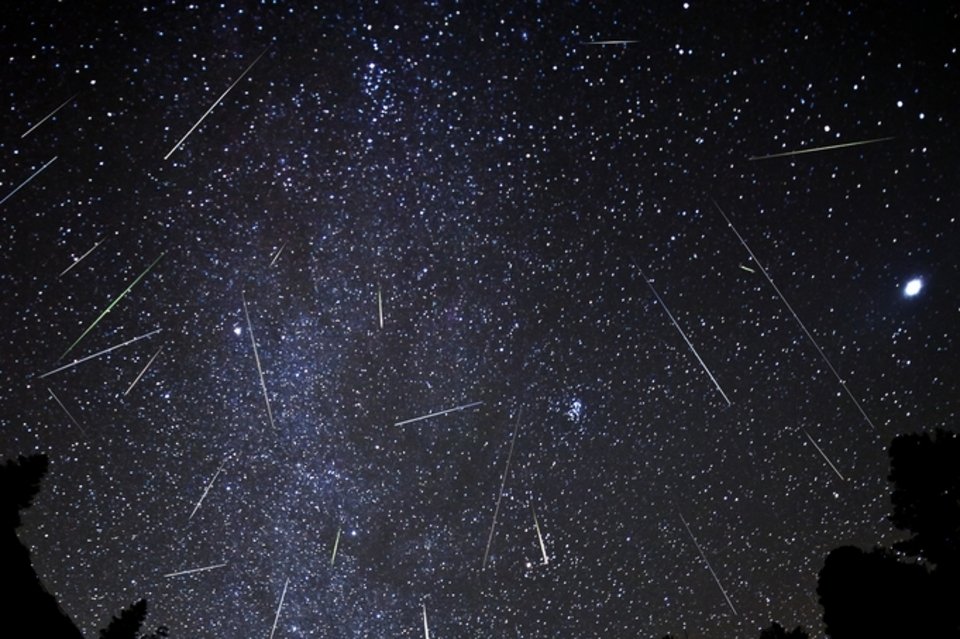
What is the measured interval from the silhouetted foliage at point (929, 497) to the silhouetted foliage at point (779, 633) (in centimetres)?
420

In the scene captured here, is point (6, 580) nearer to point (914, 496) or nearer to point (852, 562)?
point (852, 562)

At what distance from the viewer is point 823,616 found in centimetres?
923

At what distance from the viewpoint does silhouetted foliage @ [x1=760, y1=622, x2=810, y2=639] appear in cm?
1116

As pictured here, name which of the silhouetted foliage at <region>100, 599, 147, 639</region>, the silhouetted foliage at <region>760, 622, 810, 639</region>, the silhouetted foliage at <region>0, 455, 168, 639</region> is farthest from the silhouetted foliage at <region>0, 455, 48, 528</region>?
the silhouetted foliage at <region>760, 622, 810, 639</region>

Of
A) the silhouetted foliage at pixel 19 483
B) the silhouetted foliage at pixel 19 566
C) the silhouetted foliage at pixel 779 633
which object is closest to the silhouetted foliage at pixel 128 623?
the silhouetted foliage at pixel 19 566

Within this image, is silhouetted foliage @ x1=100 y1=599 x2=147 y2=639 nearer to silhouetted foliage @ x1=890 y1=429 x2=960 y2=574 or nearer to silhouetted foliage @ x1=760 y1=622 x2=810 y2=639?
silhouetted foliage @ x1=760 y1=622 x2=810 y2=639

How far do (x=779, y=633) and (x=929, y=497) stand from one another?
5353mm

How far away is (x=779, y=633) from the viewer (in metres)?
11.4

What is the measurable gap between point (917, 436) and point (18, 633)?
2191 centimetres

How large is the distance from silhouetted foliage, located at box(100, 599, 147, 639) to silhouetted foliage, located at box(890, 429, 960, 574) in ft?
69.7

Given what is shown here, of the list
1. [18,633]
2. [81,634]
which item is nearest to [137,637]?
[81,634]

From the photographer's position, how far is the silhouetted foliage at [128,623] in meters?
15.2

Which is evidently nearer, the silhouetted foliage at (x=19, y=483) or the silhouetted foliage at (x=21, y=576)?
the silhouetted foliage at (x=21, y=576)

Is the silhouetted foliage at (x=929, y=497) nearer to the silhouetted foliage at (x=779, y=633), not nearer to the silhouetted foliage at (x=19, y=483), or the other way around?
the silhouetted foliage at (x=779, y=633)
